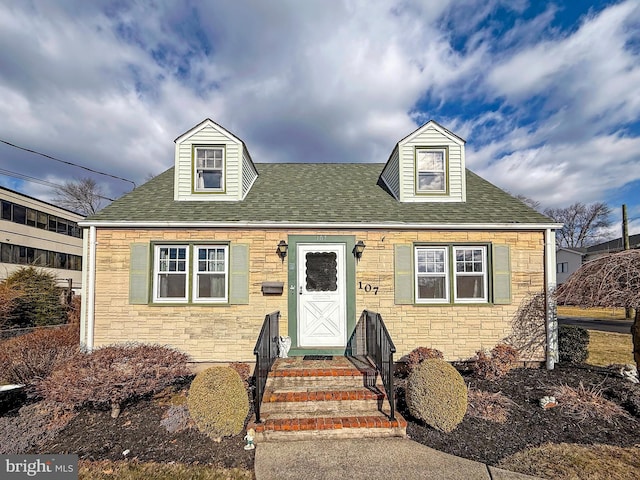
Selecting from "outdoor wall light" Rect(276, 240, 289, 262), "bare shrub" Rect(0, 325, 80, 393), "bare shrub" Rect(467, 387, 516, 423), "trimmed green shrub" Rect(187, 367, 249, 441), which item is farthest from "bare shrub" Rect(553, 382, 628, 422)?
"bare shrub" Rect(0, 325, 80, 393)

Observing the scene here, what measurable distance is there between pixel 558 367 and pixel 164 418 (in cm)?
798

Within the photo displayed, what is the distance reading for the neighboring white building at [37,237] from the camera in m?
24.0

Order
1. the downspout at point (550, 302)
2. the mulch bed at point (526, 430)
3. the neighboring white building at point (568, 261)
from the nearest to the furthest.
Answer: the mulch bed at point (526, 430) → the downspout at point (550, 302) → the neighboring white building at point (568, 261)

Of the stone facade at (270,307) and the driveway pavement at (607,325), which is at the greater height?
the stone facade at (270,307)

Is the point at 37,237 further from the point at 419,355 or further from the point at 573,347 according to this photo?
the point at 573,347

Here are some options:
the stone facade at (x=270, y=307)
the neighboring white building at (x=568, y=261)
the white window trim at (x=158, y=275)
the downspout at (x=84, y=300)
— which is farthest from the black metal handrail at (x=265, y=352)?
the neighboring white building at (x=568, y=261)

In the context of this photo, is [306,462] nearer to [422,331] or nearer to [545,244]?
[422,331]

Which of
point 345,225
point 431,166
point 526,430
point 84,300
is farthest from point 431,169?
point 84,300

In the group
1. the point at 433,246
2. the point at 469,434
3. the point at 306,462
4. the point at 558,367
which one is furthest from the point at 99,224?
the point at 558,367

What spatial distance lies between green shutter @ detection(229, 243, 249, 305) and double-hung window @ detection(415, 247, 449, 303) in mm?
3837

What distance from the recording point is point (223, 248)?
24.6ft

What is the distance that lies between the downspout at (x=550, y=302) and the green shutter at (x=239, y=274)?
6.68 metres

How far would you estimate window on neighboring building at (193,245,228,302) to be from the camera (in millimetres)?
7344

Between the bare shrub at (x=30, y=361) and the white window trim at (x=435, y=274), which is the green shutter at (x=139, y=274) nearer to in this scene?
the bare shrub at (x=30, y=361)
